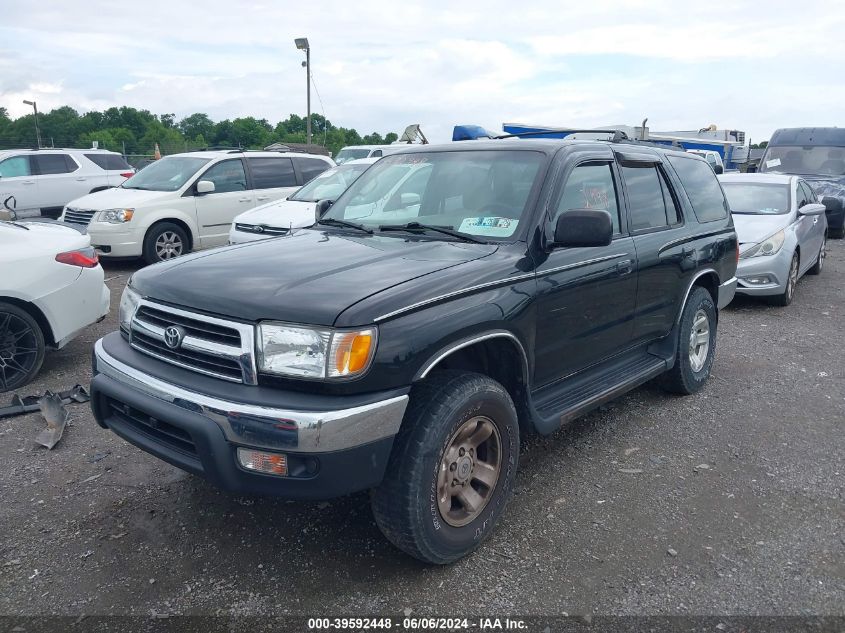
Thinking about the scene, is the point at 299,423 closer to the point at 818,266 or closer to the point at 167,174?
the point at 167,174

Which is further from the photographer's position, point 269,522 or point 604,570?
point 269,522

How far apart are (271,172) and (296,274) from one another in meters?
8.90

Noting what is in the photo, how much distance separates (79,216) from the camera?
1027 centimetres

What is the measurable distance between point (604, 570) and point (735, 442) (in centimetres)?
192

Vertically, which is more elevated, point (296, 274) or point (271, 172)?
point (271, 172)

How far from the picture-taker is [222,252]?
11.7ft

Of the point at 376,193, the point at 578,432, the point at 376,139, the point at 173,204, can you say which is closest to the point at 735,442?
the point at 578,432

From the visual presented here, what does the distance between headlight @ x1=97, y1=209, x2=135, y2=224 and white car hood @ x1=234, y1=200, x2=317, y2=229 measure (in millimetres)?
1887

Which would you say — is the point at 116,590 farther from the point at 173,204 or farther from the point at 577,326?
the point at 173,204

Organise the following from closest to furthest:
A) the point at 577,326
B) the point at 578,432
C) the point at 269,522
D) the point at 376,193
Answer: the point at 269,522, the point at 577,326, the point at 376,193, the point at 578,432

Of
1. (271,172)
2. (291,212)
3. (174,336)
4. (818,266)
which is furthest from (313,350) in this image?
(818,266)

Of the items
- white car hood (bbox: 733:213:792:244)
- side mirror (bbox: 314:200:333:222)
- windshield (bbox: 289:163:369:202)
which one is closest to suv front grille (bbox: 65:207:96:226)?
windshield (bbox: 289:163:369:202)

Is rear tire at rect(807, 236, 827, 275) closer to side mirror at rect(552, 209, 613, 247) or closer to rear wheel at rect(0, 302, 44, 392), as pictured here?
side mirror at rect(552, 209, 613, 247)

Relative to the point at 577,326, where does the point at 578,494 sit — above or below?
below
